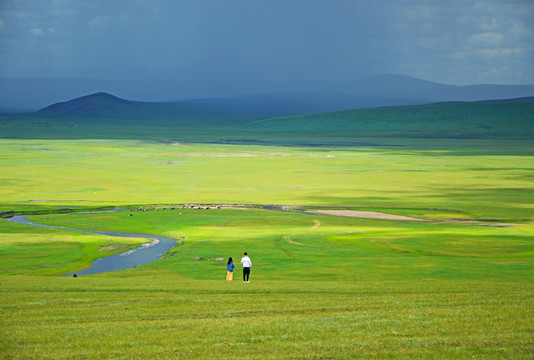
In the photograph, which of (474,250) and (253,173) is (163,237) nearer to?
(474,250)

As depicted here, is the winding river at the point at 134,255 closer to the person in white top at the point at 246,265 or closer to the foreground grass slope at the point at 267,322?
A: the person in white top at the point at 246,265

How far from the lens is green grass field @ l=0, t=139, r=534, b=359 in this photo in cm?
1697

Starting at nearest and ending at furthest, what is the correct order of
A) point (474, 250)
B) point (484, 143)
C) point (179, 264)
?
point (179, 264) → point (474, 250) → point (484, 143)

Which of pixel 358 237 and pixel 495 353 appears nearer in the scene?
pixel 495 353

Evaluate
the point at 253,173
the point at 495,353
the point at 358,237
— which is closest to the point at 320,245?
the point at 358,237

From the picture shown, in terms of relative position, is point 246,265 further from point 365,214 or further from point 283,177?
point 283,177

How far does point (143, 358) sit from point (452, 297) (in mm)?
11951

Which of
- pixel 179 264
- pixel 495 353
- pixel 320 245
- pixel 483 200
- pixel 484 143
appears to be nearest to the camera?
pixel 495 353

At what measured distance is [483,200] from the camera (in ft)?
247

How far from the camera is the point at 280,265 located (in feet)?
131

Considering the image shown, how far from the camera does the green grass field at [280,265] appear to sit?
17.0 metres

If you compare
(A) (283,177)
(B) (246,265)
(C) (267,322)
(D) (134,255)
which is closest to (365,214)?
(D) (134,255)

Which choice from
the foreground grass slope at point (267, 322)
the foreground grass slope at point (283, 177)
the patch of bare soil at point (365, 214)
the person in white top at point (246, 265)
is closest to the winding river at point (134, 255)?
the person in white top at point (246, 265)

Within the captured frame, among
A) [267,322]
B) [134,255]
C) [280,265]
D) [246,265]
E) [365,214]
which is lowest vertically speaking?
[134,255]
